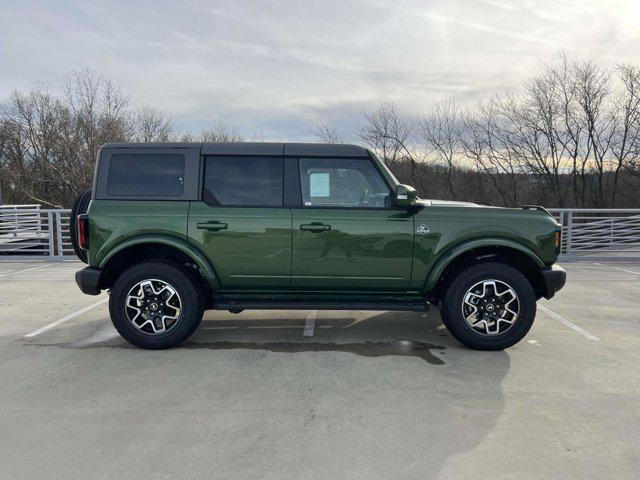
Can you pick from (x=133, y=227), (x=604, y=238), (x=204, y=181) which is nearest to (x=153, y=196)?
(x=133, y=227)

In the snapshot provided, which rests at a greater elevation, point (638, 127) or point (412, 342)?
point (638, 127)

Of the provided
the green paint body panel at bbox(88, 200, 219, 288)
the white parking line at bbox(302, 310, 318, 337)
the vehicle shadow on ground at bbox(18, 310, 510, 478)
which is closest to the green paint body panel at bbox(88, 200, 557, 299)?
the green paint body panel at bbox(88, 200, 219, 288)

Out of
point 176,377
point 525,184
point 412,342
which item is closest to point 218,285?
point 176,377

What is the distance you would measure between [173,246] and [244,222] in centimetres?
73

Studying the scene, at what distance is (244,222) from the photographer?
4.12m

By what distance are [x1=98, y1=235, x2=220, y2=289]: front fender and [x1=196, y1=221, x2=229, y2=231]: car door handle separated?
0.76 feet

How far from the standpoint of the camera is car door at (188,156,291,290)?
4121mm

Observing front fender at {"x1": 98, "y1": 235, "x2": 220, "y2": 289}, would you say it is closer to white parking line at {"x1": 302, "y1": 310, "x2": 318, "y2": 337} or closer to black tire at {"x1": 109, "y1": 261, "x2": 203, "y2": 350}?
black tire at {"x1": 109, "y1": 261, "x2": 203, "y2": 350}

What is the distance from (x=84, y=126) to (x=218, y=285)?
26156 millimetres

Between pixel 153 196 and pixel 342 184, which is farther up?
pixel 342 184

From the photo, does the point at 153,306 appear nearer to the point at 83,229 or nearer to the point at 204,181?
the point at 83,229

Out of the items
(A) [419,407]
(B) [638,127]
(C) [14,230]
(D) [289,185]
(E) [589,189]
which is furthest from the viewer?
(E) [589,189]

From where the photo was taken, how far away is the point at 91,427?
280cm

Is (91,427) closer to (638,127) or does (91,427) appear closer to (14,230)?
(14,230)
